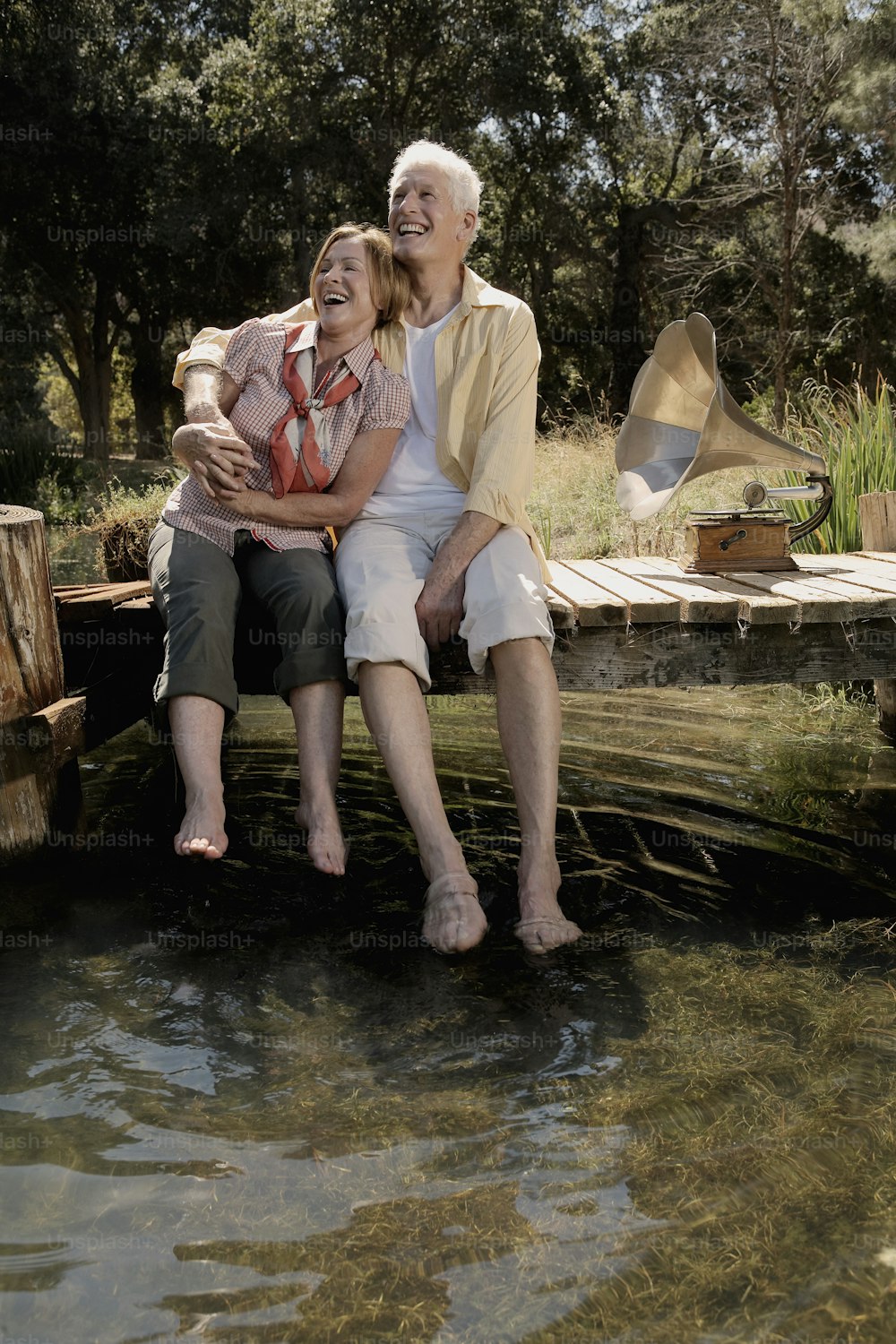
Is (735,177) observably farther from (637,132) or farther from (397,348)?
(397,348)

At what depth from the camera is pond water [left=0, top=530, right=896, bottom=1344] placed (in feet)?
5.72

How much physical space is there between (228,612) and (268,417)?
60 centimetres

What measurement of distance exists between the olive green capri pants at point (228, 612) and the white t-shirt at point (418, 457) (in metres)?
0.30

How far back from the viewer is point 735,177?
20781 mm

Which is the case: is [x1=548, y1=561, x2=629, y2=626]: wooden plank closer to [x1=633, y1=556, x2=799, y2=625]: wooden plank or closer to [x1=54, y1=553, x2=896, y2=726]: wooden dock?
[x1=54, y1=553, x2=896, y2=726]: wooden dock

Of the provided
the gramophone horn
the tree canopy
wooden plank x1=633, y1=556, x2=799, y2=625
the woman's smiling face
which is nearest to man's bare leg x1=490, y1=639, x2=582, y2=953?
wooden plank x1=633, y1=556, x2=799, y2=625

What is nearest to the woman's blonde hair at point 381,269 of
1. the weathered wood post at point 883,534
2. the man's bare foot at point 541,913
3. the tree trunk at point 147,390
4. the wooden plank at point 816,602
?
the wooden plank at point 816,602

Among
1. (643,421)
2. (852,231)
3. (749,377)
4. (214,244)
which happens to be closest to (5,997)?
(643,421)

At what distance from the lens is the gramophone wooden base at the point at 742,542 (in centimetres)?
428

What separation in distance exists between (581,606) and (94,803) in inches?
82.5

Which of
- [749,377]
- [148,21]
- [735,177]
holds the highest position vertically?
[148,21]

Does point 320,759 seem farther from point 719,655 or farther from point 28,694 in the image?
point 719,655

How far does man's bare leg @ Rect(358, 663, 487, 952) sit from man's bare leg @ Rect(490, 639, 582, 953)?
0.16 metres

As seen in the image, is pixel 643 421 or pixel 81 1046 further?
pixel 643 421
